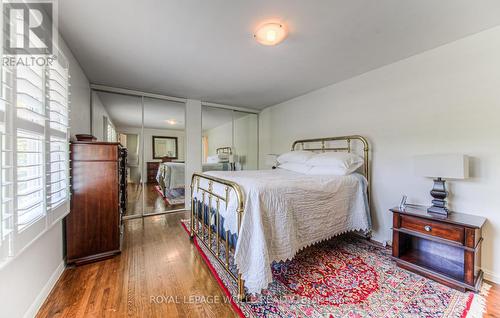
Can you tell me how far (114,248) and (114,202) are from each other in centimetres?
53

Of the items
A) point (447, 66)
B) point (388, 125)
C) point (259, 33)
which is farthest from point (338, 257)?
point (259, 33)

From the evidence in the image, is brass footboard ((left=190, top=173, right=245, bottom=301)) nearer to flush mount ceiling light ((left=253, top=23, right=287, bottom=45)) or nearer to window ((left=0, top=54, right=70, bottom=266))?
window ((left=0, top=54, right=70, bottom=266))

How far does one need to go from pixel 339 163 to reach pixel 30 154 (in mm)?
2969

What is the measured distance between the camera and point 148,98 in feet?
12.8

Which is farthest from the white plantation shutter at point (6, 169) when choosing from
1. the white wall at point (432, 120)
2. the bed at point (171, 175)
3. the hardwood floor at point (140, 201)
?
the white wall at point (432, 120)

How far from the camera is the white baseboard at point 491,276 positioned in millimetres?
1878

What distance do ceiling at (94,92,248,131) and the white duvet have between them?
238 centimetres

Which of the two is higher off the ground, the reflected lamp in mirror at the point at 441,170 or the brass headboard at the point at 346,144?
the brass headboard at the point at 346,144

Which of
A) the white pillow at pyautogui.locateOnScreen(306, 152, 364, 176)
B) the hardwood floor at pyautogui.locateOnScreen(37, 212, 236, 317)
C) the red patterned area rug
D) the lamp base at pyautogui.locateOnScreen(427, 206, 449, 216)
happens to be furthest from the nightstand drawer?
the hardwood floor at pyautogui.locateOnScreen(37, 212, 236, 317)

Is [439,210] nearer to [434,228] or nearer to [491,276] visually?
[434,228]

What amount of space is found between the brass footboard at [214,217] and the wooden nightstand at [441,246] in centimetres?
177

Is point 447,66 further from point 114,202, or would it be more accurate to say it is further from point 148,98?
point 148,98

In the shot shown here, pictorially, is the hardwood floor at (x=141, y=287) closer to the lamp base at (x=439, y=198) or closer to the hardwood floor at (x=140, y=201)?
the hardwood floor at (x=140, y=201)

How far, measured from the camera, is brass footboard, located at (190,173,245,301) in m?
1.60
